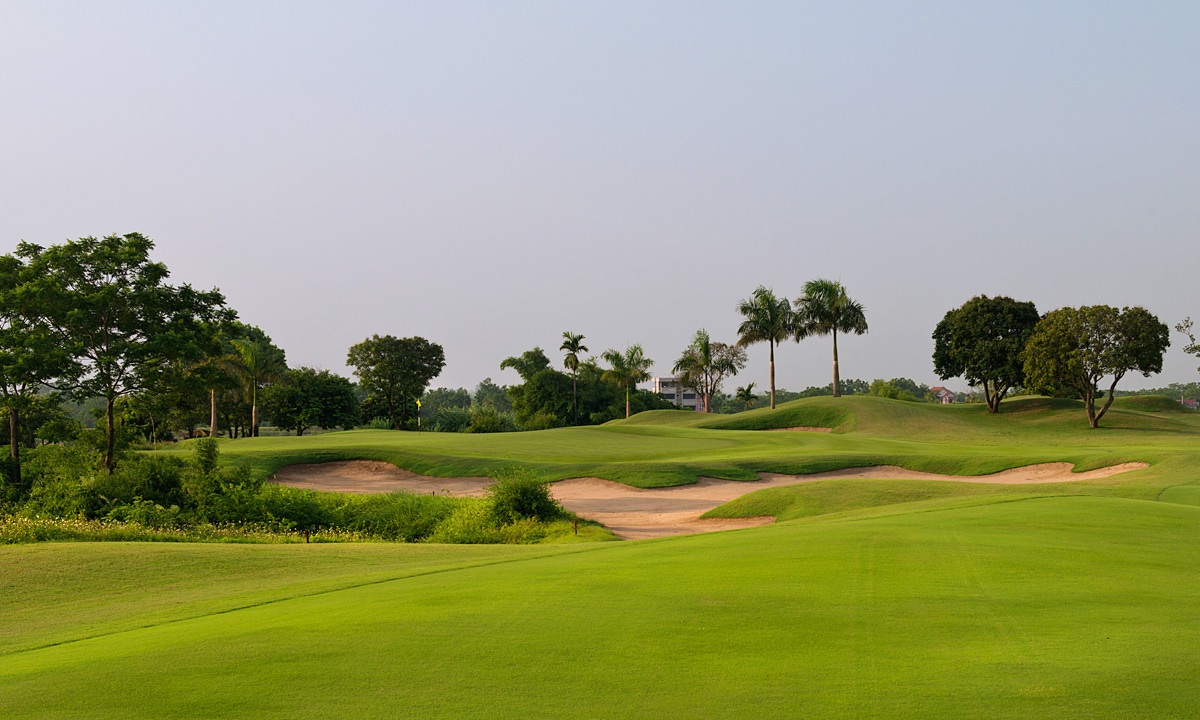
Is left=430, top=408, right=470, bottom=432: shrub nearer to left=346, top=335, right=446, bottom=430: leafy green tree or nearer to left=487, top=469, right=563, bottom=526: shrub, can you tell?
left=346, top=335, right=446, bottom=430: leafy green tree

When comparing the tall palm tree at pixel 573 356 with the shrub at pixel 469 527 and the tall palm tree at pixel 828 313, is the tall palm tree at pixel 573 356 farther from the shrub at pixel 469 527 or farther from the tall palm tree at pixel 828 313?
the shrub at pixel 469 527

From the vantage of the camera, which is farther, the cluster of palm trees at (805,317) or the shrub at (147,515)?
the cluster of palm trees at (805,317)

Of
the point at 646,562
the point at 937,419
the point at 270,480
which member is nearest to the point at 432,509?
the point at 270,480

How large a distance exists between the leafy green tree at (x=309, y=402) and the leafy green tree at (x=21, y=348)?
4330 centimetres

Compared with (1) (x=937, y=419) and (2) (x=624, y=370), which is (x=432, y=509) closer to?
(1) (x=937, y=419)

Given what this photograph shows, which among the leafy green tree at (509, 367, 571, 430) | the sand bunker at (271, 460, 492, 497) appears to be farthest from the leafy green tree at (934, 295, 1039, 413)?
the sand bunker at (271, 460, 492, 497)

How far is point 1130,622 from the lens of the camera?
7.48 m

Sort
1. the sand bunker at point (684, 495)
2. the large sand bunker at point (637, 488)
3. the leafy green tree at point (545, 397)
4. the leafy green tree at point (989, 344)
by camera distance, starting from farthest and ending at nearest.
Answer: the leafy green tree at point (545, 397)
the leafy green tree at point (989, 344)
the large sand bunker at point (637, 488)
the sand bunker at point (684, 495)

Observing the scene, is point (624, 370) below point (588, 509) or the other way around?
the other way around

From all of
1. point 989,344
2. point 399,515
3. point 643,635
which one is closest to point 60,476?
point 399,515

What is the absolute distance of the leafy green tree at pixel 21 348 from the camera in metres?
28.6

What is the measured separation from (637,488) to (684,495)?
2157mm

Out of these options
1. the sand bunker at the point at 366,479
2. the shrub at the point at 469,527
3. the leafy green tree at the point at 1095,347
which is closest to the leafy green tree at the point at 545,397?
the leafy green tree at the point at 1095,347

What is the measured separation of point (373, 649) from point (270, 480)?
2926 cm
